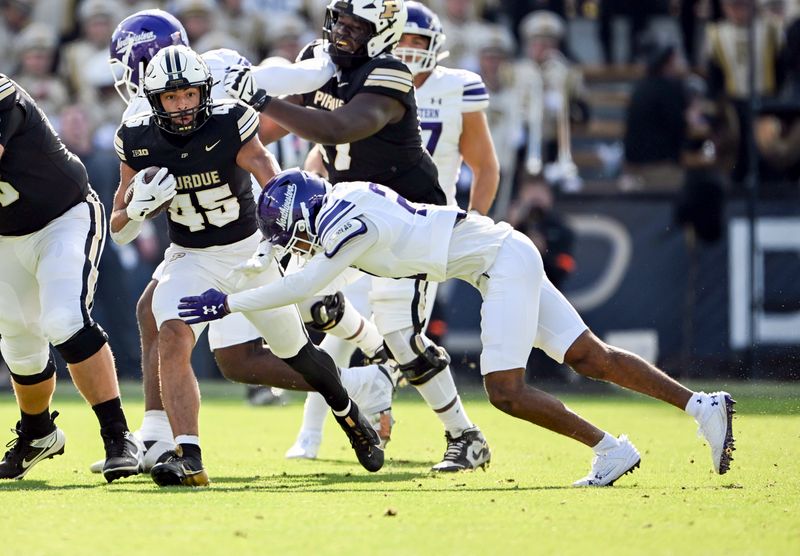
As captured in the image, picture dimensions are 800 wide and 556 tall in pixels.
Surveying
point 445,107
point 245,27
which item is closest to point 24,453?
point 445,107

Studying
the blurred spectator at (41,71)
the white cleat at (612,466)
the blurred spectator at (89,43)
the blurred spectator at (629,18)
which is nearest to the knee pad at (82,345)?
the white cleat at (612,466)

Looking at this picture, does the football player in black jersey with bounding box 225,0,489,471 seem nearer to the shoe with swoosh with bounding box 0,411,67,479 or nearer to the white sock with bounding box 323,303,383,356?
the white sock with bounding box 323,303,383,356

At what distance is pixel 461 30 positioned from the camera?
14.2 metres

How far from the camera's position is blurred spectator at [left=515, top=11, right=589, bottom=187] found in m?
13.5

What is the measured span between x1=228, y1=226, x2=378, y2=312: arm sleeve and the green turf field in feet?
2.56

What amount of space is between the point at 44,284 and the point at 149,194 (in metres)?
0.70

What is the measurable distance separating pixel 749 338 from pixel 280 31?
505cm

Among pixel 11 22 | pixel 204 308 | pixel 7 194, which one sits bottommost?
pixel 204 308

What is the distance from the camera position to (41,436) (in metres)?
7.01

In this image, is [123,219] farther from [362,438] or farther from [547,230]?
[547,230]

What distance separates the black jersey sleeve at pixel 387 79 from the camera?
276 inches

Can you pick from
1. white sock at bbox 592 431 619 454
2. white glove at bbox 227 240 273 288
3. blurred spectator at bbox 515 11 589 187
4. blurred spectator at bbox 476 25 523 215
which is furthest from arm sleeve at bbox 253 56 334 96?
blurred spectator at bbox 515 11 589 187

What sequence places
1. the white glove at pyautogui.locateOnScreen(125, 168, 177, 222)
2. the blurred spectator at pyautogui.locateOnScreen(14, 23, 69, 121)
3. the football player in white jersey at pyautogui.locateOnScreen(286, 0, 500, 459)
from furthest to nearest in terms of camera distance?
1. the blurred spectator at pyautogui.locateOnScreen(14, 23, 69, 121)
2. the football player in white jersey at pyautogui.locateOnScreen(286, 0, 500, 459)
3. the white glove at pyautogui.locateOnScreen(125, 168, 177, 222)

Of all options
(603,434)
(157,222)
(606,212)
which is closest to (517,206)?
(606,212)
